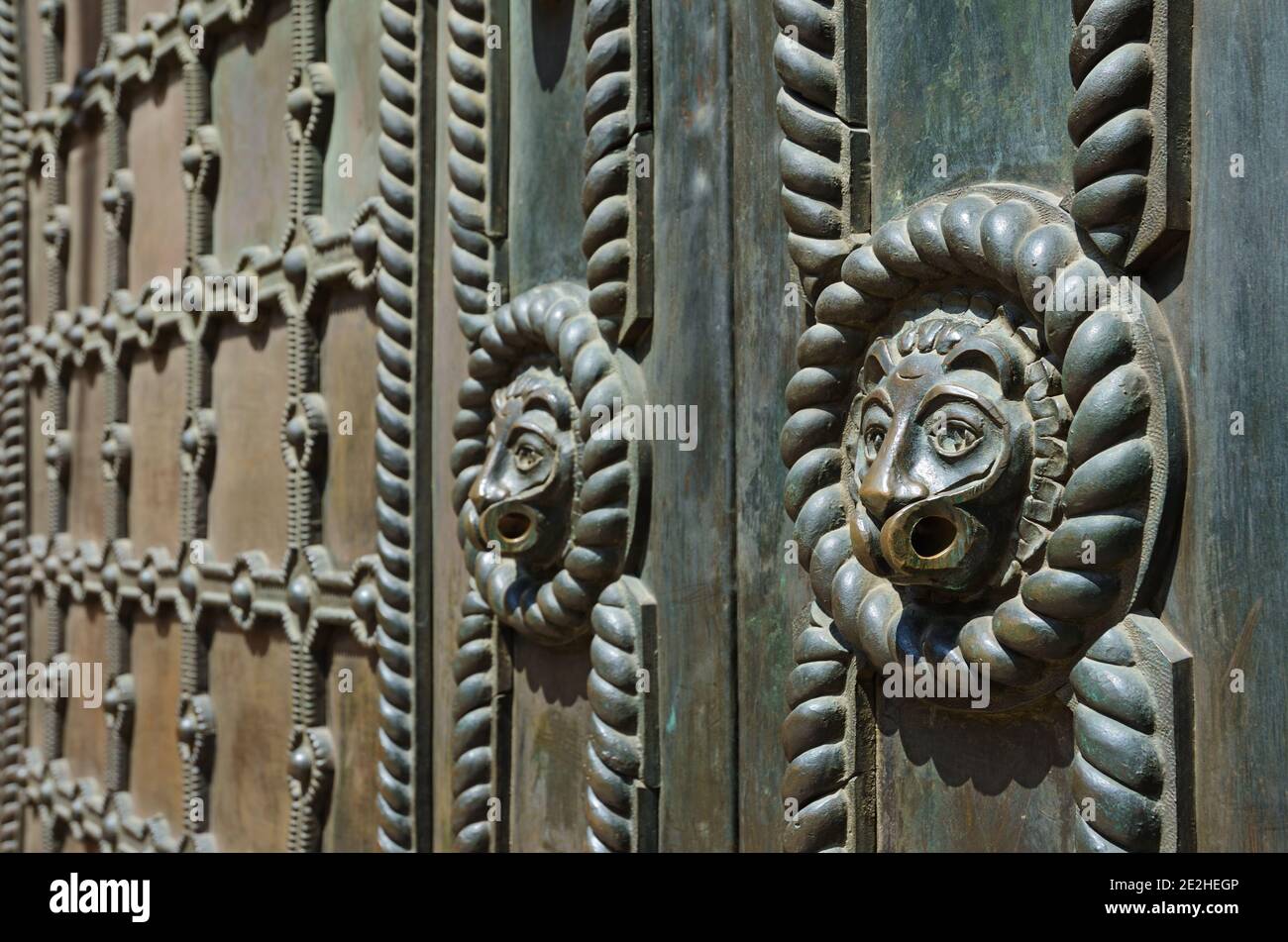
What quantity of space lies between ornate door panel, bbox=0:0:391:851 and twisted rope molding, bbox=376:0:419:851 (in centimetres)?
4

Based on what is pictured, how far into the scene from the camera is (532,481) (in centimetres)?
126

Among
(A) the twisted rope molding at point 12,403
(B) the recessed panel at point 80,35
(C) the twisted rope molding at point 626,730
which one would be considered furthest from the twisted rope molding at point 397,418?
(A) the twisted rope molding at point 12,403

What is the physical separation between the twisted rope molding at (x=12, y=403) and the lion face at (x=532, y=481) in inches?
60.1

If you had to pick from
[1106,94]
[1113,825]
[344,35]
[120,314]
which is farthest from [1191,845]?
[120,314]

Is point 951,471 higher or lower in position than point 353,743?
higher

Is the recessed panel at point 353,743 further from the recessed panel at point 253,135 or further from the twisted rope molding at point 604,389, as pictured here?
the recessed panel at point 253,135

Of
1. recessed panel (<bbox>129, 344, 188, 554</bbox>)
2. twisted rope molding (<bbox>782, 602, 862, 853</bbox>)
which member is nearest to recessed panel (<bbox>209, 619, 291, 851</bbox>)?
recessed panel (<bbox>129, 344, 188, 554</bbox>)

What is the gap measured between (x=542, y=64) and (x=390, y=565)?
548mm

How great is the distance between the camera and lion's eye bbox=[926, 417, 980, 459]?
89 cm

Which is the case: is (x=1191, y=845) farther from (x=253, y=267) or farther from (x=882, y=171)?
(x=253, y=267)

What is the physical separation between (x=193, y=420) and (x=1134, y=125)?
144cm

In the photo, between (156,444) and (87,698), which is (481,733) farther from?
(87,698)

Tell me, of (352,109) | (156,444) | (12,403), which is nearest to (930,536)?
(352,109)

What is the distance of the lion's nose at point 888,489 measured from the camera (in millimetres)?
890
